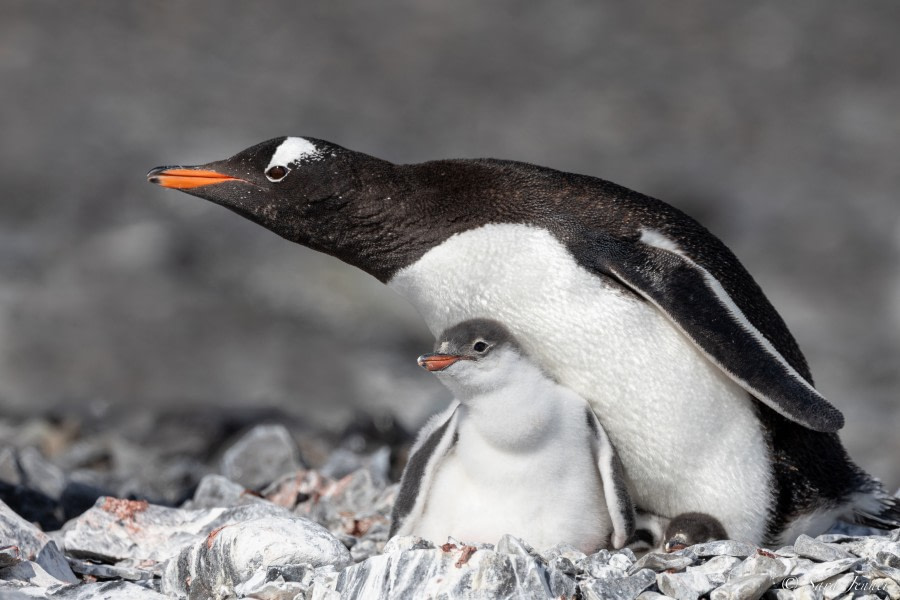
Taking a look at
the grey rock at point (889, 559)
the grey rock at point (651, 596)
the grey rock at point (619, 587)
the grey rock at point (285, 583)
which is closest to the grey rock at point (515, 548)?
the grey rock at point (619, 587)

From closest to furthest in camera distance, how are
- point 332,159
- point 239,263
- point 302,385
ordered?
point 332,159 → point 302,385 → point 239,263

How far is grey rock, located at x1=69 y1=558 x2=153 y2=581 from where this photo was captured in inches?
122

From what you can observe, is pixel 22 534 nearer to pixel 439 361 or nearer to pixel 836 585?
pixel 439 361

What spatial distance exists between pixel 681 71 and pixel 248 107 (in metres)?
4.30

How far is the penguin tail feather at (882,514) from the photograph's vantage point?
3479mm

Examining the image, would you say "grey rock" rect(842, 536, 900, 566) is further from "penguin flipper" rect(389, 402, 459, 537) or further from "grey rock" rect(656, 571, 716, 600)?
"penguin flipper" rect(389, 402, 459, 537)

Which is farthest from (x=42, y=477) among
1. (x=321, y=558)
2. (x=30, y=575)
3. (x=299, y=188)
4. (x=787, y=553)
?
(x=787, y=553)

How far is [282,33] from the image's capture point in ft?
40.8

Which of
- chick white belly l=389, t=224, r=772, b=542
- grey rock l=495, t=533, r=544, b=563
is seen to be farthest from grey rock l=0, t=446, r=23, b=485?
grey rock l=495, t=533, r=544, b=563

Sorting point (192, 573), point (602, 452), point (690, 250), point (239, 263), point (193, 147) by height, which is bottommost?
point (192, 573)

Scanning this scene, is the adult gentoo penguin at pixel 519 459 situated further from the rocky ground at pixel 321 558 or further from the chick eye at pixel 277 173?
the chick eye at pixel 277 173

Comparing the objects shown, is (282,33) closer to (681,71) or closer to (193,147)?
(193,147)

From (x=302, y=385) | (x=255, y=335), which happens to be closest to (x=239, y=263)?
(x=255, y=335)

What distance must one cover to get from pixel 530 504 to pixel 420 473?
1.19 feet
